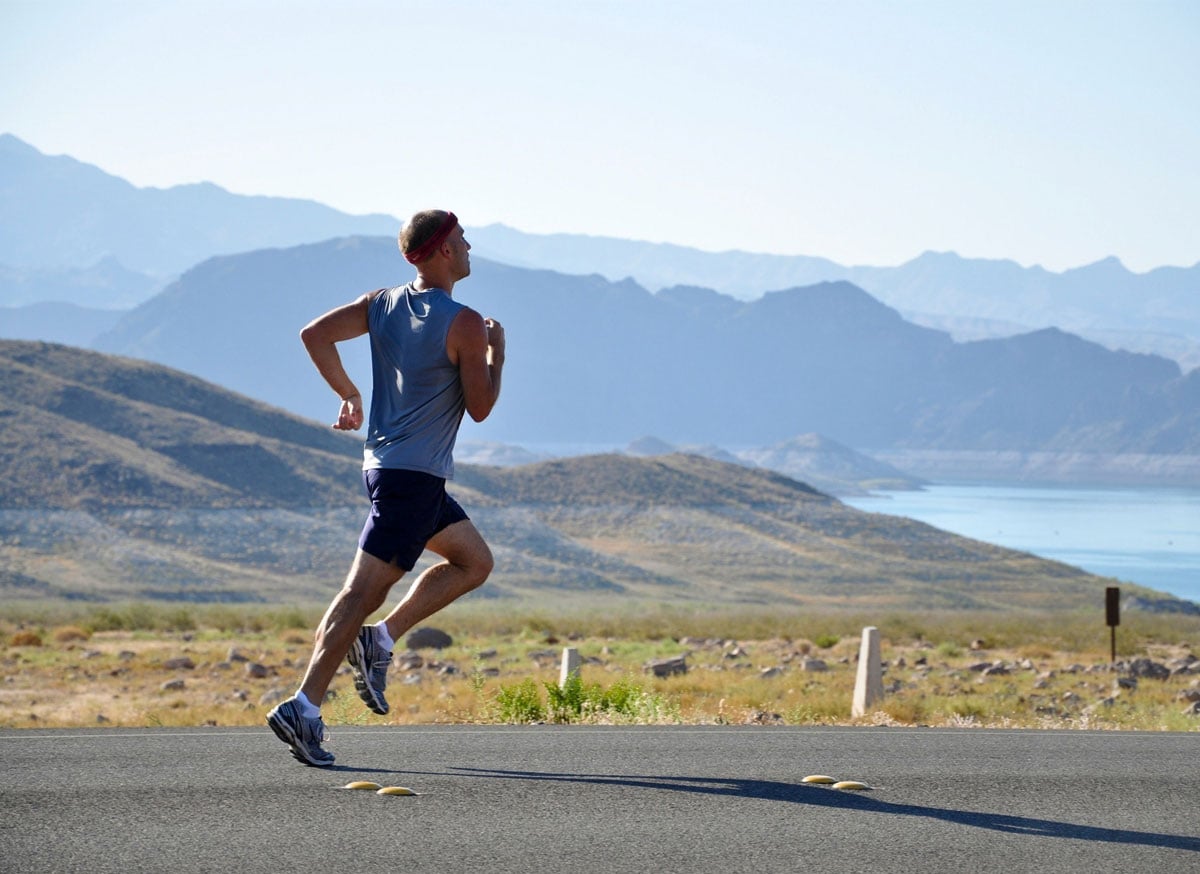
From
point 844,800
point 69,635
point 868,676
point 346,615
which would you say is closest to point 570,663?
point 868,676

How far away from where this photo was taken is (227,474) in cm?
8262

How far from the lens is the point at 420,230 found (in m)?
6.45

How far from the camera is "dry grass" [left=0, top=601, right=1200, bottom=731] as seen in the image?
15198 mm

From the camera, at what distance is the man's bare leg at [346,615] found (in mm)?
6191

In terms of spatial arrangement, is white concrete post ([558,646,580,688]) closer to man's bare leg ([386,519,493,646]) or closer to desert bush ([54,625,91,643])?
man's bare leg ([386,519,493,646])

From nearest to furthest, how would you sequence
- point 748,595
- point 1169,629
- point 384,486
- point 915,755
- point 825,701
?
point 384,486 → point 915,755 → point 825,701 → point 1169,629 → point 748,595

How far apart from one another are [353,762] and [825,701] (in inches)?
384

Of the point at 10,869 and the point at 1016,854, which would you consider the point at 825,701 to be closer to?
the point at 1016,854

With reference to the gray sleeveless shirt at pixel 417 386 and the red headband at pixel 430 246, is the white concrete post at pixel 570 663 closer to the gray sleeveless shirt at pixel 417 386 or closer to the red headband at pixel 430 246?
the gray sleeveless shirt at pixel 417 386

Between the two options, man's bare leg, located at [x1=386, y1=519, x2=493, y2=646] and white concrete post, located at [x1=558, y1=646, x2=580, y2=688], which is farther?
white concrete post, located at [x1=558, y1=646, x2=580, y2=688]

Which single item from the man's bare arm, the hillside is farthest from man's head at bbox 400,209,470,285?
the hillside

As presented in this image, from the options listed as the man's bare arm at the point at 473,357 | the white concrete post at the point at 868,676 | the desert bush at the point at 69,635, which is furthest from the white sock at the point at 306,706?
the desert bush at the point at 69,635

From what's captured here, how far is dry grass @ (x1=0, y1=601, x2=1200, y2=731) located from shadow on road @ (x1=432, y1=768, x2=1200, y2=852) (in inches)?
130

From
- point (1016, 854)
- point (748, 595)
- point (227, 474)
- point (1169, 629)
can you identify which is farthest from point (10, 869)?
point (227, 474)
